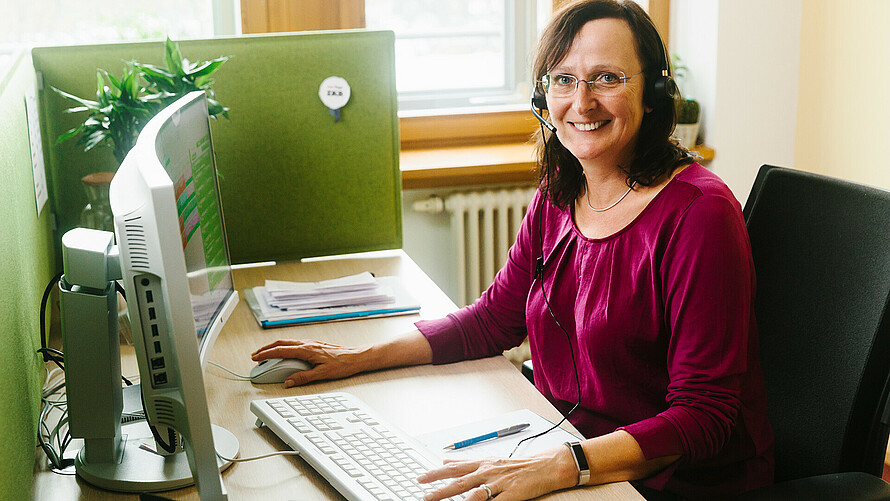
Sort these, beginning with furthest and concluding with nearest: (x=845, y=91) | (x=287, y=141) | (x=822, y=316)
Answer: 1. (x=845, y=91)
2. (x=287, y=141)
3. (x=822, y=316)

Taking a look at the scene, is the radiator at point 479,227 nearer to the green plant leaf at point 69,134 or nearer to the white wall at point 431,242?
the white wall at point 431,242

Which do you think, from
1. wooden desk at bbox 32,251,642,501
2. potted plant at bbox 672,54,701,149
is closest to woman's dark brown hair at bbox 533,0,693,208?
wooden desk at bbox 32,251,642,501

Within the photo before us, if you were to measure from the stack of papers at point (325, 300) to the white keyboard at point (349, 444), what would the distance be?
1.17 ft

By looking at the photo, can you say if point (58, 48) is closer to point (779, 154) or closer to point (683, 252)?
point (683, 252)

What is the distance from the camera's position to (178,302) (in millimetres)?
779

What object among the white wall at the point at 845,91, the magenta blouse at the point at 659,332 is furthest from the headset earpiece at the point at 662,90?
the white wall at the point at 845,91

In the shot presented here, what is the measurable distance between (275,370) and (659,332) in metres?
0.55

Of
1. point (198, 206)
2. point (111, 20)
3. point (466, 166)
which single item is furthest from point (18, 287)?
point (111, 20)

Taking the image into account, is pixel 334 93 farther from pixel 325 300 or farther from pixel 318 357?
pixel 318 357

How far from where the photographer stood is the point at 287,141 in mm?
1834

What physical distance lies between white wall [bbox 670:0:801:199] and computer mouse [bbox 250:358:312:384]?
168cm

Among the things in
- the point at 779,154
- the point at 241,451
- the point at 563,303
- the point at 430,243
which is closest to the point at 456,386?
the point at 563,303

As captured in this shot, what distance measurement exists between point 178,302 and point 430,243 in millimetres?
1825

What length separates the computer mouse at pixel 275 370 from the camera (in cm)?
130
